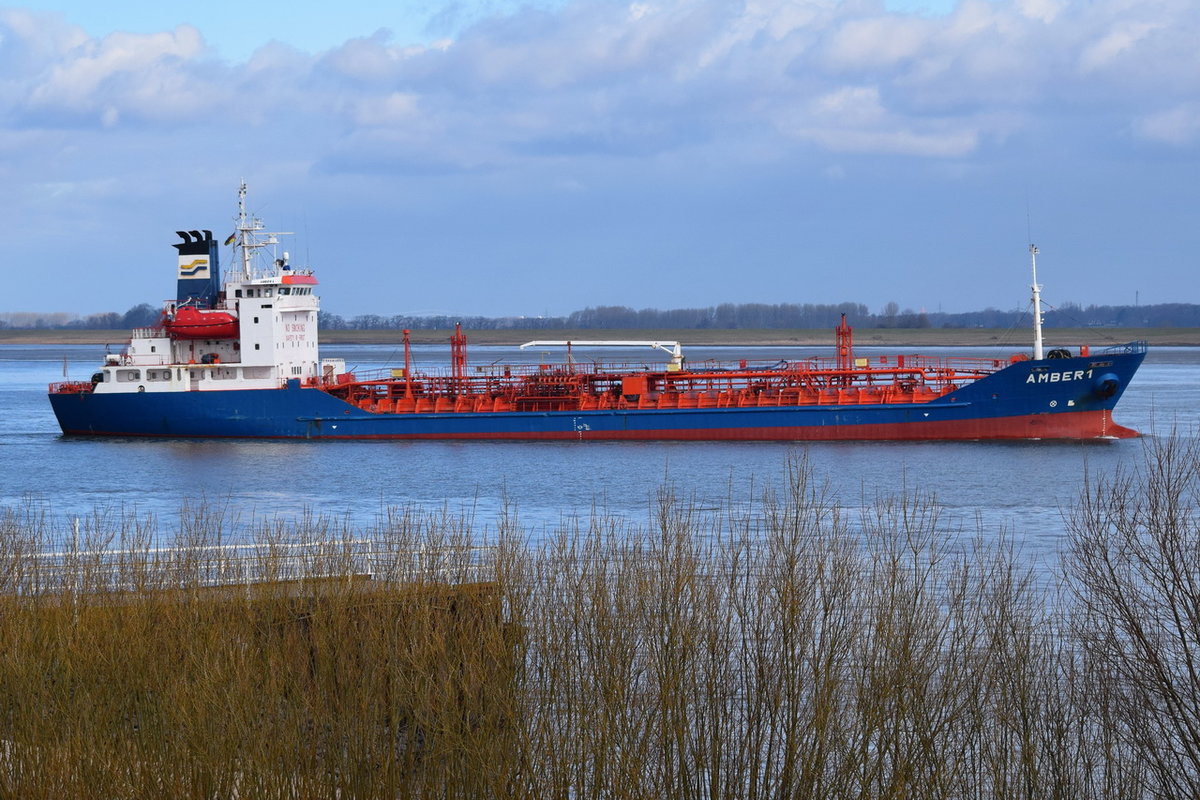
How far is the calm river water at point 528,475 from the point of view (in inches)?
1128

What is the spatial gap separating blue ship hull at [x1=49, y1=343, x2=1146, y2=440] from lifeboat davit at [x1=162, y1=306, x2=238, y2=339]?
6.66ft

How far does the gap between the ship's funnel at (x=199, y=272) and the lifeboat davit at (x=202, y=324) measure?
38.6 inches

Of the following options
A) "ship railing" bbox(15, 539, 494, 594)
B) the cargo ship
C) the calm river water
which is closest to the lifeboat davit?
the cargo ship

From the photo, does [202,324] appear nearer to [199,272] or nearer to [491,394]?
[199,272]

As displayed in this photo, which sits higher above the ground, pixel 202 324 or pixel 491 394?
pixel 202 324

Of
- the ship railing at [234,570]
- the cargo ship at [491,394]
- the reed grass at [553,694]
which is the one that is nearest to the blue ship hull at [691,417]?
the cargo ship at [491,394]

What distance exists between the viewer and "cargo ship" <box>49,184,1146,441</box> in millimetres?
40750

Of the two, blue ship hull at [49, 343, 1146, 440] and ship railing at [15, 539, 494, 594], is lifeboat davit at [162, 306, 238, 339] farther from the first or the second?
ship railing at [15, 539, 494, 594]

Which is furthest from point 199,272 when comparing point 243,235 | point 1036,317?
point 1036,317

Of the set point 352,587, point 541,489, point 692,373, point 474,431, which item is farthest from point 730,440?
point 352,587

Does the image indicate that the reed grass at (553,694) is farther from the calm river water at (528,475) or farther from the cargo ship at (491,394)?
the cargo ship at (491,394)

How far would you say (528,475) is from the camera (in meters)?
34.5

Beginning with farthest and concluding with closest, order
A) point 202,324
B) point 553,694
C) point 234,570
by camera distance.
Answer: point 202,324 → point 234,570 → point 553,694

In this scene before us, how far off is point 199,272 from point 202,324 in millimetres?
2502
